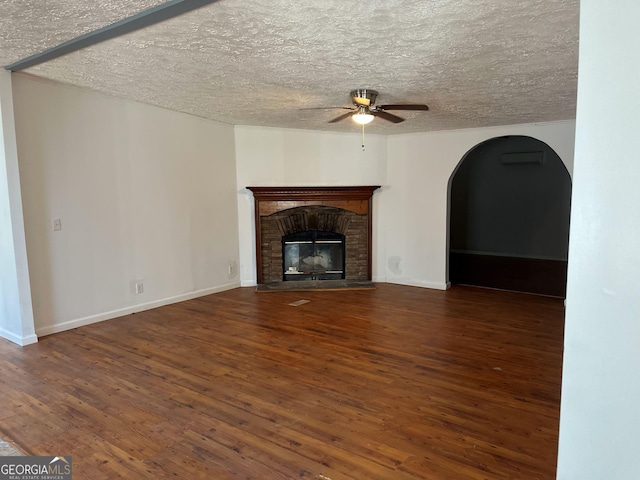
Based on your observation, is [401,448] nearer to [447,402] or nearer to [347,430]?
[347,430]

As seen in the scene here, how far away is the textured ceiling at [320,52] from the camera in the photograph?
2.17 meters

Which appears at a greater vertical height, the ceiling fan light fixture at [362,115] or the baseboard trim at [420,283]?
the ceiling fan light fixture at [362,115]

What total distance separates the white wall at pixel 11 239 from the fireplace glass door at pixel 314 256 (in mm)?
3262

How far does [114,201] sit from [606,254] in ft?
14.2

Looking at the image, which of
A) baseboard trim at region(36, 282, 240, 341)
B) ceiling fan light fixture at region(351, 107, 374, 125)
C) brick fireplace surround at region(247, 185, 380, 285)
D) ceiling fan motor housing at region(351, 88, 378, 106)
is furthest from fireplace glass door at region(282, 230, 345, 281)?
ceiling fan motor housing at region(351, 88, 378, 106)

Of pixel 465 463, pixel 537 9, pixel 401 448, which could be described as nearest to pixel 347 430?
pixel 401 448

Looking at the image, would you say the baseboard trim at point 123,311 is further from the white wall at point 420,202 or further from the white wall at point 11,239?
the white wall at point 420,202

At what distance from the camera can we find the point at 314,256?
6238 mm

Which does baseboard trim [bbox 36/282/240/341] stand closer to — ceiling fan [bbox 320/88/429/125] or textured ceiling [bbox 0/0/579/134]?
textured ceiling [bbox 0/0/579/134]

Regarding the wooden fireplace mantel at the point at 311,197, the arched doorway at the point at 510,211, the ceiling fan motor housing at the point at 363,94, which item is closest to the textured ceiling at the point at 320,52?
the ceiling fan motor housing at the point at 363,94

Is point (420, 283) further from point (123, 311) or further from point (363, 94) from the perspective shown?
point (123, 311)

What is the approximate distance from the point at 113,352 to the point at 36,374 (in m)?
0.55

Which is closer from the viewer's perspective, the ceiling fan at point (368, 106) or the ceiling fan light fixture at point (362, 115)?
Result: the ceiling fan at point (368, 106)

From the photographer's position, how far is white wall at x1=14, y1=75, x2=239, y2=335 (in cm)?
373
